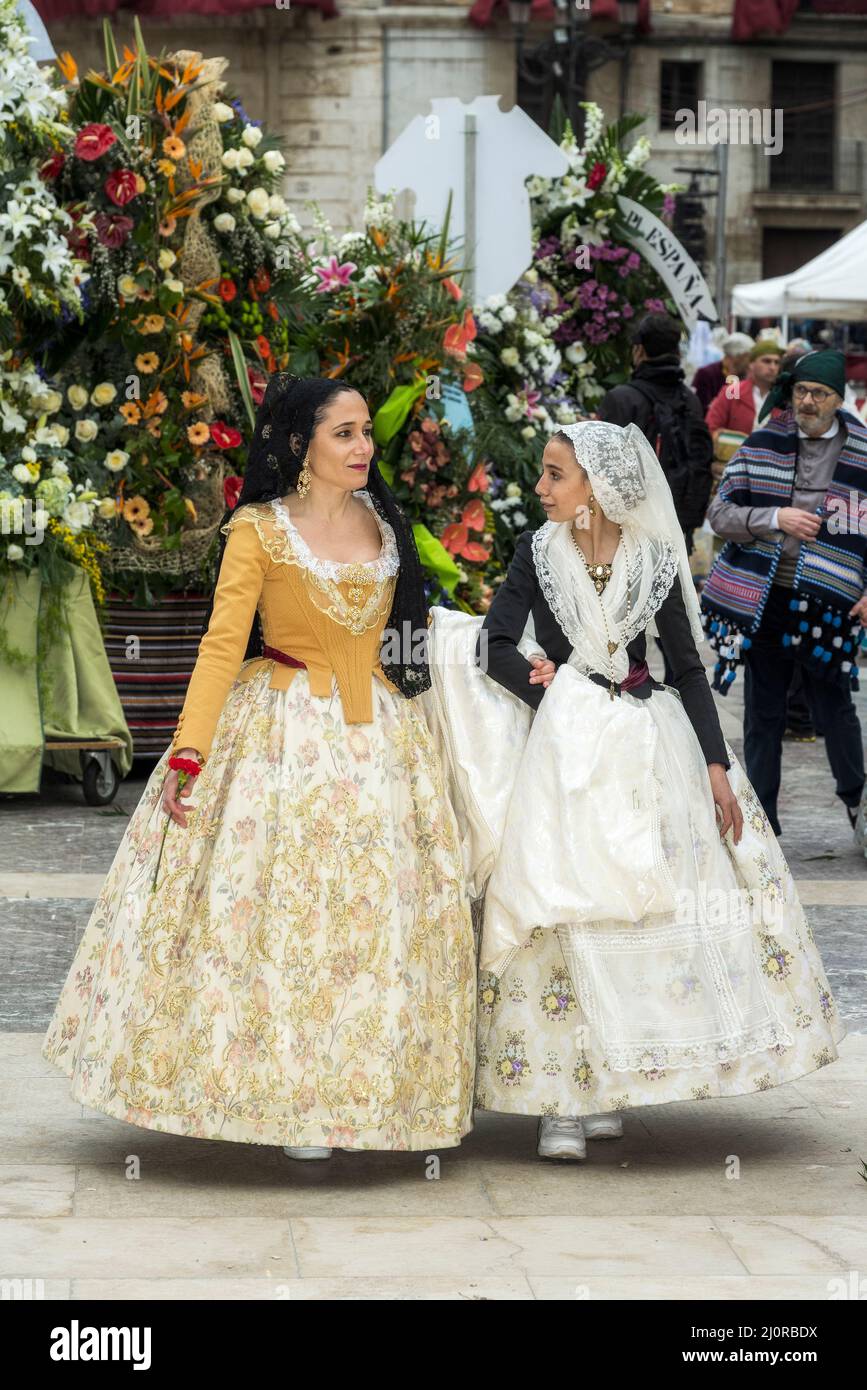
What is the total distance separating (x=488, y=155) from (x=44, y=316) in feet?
6.14

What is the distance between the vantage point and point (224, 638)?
458 cm

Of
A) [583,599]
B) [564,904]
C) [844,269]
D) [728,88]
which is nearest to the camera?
[564,904]

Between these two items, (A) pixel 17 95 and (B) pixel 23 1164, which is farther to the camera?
(A) pixel 17 95

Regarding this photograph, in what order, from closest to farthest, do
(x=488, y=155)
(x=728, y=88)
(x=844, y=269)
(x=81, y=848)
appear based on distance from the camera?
(x=81, y=848) < (x=488, y=155) < (x=844, y=269) < (x=728, y=88)

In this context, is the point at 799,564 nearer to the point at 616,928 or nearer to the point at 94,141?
the point at 94,141

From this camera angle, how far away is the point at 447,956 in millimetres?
4594

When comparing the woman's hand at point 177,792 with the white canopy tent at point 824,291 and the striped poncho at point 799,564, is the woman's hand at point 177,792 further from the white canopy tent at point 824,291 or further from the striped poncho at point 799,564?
the white canopy tent at point 824,291

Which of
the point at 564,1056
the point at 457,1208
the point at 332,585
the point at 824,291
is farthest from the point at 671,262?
the point at 824,291

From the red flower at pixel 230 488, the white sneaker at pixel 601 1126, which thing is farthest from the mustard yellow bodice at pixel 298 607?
the red flower at pixel 230 488

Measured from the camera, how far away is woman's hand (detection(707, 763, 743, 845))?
4.82m

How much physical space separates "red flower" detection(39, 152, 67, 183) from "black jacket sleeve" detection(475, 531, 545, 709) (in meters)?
4.32

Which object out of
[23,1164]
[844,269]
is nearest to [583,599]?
[23,1164]

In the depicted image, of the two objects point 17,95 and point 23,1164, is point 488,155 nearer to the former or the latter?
point 17,95

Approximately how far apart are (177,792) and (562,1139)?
1.11m
